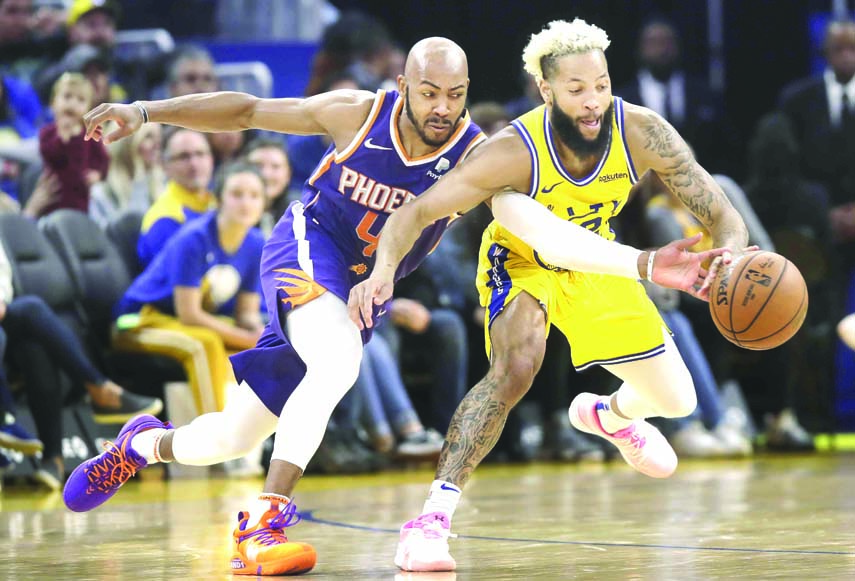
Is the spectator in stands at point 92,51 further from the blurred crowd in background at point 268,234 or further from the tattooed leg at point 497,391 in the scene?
the tattooed leg at point 497,391

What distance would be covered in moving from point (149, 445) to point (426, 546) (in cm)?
122

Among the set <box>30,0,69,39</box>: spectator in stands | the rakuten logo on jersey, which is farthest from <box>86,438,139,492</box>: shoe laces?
<box>30,0,69,39</box>: spectator in stands

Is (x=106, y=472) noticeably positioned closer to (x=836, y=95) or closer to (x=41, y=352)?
(x=41, y=352)

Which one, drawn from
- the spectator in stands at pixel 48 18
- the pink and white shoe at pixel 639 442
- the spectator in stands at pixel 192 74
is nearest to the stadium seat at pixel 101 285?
the spectator in stands at pixel 192 74

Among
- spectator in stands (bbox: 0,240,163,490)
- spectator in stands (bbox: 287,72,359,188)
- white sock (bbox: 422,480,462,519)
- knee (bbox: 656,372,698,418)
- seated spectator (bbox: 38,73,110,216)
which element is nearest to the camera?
white sock (bbox: 422,480,462,519)

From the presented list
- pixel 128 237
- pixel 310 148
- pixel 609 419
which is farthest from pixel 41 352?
pixel 609 419

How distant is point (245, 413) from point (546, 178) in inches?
48.9

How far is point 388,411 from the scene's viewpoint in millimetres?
8211

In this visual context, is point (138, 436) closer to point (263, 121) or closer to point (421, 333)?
point (263, 121)

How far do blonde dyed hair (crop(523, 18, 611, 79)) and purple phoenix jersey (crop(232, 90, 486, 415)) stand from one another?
1.08ft

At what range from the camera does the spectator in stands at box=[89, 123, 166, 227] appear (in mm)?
8539

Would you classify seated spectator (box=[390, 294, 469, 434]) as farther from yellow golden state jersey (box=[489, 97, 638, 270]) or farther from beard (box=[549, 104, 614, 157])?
beard (box=[549, 104, 614, 157])

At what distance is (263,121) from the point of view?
4.51m

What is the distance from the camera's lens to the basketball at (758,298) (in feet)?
13.2
